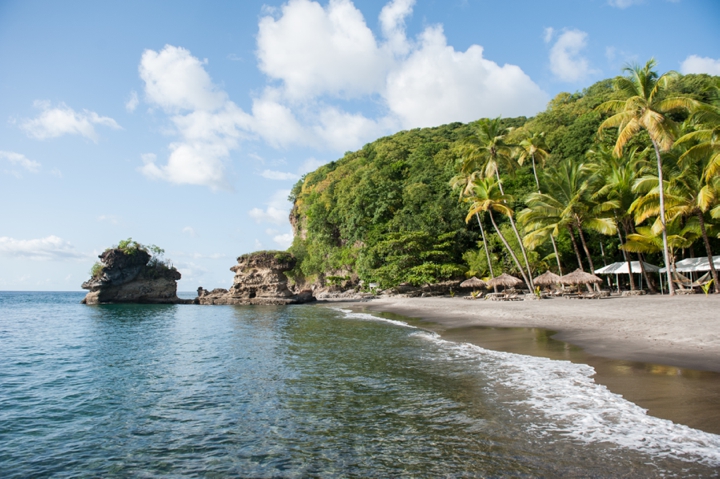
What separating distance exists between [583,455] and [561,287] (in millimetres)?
31522

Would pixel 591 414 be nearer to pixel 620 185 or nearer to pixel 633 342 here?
pixel 633 342

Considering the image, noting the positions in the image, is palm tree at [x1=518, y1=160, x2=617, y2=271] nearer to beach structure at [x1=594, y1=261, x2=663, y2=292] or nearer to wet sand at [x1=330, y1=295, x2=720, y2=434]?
beach structure at [x1=594, y1=261, x2=663, y2=292]

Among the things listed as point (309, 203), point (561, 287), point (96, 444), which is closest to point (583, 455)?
point (96, 444)

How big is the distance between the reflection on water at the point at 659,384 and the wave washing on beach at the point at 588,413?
0.82 feet

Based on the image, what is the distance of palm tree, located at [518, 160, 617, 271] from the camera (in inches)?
1224

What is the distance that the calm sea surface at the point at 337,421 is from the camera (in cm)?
528

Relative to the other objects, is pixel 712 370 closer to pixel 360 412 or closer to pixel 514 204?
pixel 360 412

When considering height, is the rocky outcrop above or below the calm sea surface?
above

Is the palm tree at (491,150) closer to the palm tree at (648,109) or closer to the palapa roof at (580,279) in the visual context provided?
the palapa roof at (580,279)

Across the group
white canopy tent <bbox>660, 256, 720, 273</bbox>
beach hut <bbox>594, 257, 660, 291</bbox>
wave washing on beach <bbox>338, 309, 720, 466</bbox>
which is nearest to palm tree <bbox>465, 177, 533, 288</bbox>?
beach hut <bbox>594, 257, 660, 291</bbox>

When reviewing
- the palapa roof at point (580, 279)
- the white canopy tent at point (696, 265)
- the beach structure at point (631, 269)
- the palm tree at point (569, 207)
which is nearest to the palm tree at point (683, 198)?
the white canopy tent at point (696, 265)

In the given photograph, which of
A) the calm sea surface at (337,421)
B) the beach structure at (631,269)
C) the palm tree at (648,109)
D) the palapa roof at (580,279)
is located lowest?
the calm sea surface at (337,421)

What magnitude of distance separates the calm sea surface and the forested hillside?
19.9 metres

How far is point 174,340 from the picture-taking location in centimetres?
1919
